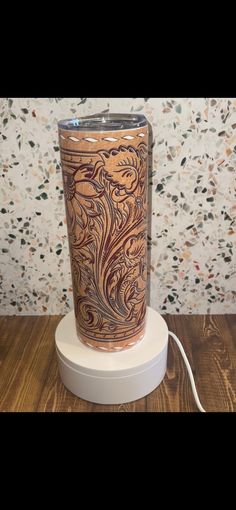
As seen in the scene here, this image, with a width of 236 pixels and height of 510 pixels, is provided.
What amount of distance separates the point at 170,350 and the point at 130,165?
0.55 meters

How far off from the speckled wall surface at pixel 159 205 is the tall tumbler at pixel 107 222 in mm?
146

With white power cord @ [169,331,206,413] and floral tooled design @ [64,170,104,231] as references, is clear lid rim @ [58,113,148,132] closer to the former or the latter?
floral tooled design @ [64,170,104,231]

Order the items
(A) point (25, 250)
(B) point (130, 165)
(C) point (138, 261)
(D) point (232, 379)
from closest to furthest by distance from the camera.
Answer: (B) point (130, 165)
(C) point (138, 261)
(D) point (232, 379)
(A) point (25, 250)

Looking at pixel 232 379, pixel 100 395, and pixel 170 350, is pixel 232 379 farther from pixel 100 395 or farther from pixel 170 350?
pixel 100 395

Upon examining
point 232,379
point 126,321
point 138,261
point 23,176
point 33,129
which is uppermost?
point 33,129

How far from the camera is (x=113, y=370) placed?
0.87m

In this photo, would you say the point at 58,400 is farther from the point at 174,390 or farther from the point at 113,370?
the point at 174,390

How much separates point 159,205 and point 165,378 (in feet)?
1.47

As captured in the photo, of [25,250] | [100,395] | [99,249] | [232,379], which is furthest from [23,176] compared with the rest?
[232,379]

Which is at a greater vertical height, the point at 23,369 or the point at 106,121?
the point at 106,121

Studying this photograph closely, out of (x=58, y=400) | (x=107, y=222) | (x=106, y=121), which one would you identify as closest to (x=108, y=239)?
(x=107, y=222)

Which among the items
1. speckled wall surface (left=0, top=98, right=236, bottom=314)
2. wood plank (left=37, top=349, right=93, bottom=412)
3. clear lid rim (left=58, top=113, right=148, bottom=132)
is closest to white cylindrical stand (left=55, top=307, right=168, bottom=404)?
wood plank (left=37, top=349, right=93, bottom=412)

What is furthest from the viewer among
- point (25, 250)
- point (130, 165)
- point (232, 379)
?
point (25, 250)

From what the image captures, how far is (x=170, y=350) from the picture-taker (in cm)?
108
